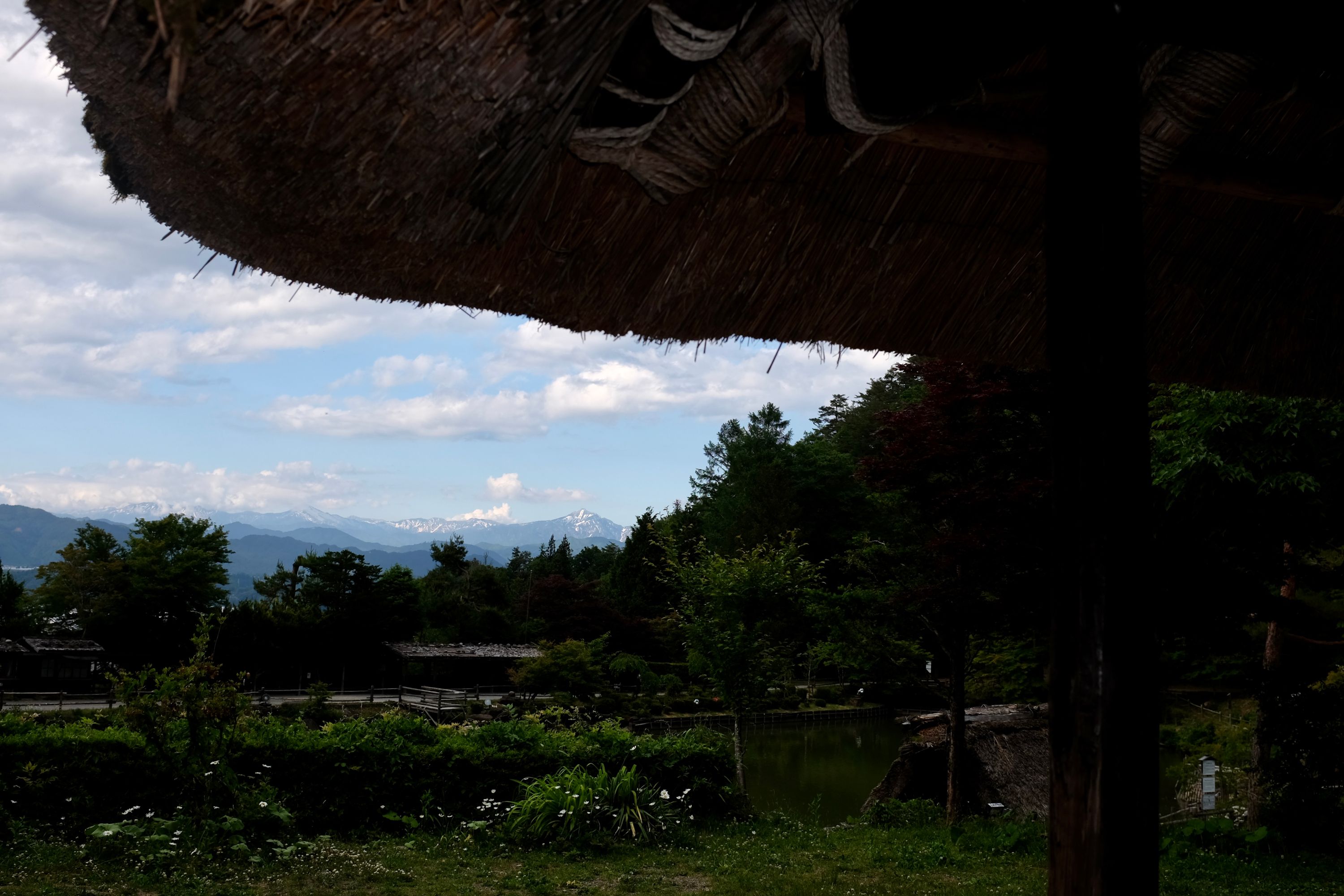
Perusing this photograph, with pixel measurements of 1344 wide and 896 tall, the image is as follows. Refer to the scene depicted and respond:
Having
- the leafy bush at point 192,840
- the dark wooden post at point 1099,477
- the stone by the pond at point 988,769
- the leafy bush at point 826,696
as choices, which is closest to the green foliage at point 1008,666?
the stone by the pond at point 988,769

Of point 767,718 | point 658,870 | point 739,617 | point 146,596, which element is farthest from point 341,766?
point 146,596

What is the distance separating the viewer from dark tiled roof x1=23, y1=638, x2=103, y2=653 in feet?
93.1

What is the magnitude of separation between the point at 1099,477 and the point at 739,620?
13.7 m

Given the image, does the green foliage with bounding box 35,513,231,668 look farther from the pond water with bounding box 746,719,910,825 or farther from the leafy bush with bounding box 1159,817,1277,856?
the leafy bush with bounding box 1159,817,1277,856

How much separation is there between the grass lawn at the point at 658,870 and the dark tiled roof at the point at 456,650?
23.5m

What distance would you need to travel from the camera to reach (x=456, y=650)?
111 feet

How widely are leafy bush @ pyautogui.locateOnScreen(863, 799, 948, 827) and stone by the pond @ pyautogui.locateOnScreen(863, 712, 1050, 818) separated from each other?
0.41 metres

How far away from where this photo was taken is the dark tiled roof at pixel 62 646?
28.4 meters

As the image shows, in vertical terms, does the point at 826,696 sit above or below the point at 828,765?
below

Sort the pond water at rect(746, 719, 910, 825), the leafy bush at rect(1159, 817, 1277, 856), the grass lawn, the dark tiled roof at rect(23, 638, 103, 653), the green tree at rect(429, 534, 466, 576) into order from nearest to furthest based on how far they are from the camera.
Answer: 1. the grass lawn
2. the leafy bush at rect(1159, 817, 1277, 856)
3. the pond water at rect(746, 719, 910, 825)
4. the dark tiled roof at rect(23, 638, 103, 653)
5. the green tree at rect(429, 534, 466, 576)

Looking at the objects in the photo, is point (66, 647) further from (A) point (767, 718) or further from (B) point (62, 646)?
(A) point (767, 718)

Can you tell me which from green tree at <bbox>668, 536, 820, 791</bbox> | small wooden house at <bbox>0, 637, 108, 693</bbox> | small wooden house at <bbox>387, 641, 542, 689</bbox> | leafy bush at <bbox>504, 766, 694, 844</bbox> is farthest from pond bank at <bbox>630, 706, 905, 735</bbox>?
leafy bush at <bbox>504, 766, 694, 844</bbox>

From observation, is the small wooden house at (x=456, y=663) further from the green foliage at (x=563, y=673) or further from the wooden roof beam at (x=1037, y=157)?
the wooden roof beam at (x=1037, y=157)

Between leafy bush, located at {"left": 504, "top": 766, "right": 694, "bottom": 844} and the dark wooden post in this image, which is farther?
leafy bush, located at {"left": 504, "top": 766, "right": 694, "bottom": 844}
